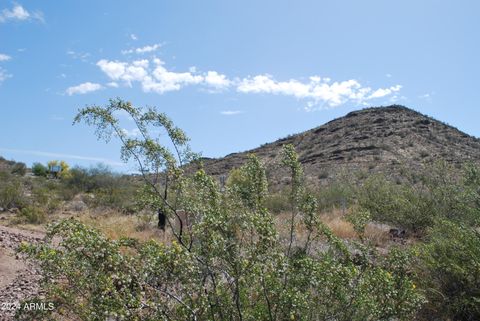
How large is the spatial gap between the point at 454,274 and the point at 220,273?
5.18m

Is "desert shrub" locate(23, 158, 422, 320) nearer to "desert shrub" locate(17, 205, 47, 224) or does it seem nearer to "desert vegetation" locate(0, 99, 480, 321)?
"desert vegetation" locate(0, 99, 480, 321)

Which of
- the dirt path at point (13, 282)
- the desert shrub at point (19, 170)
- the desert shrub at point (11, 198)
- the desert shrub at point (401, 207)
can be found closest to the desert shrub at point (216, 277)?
the dirt path at point (13, 282)

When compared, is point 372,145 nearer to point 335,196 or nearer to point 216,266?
point 335,196

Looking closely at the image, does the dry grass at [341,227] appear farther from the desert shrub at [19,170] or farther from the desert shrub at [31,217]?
the desert shrub at [19,170]

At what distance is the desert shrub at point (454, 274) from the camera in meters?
7.89

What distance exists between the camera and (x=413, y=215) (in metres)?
14.2

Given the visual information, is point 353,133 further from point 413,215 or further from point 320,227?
point 320,227

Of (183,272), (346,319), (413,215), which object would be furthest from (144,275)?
(413,215)

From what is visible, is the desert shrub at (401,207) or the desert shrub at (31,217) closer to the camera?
the desert shrub at (401,207)

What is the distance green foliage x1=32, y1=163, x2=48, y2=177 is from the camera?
40356 mm

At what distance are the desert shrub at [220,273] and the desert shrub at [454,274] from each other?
10.3 ft

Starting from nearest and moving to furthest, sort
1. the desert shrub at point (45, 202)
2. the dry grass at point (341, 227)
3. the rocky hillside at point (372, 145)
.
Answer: the dry grass at point (341, 227) < the desert shrub at point (45, 202) < the rocky hillside at point (372, 145)

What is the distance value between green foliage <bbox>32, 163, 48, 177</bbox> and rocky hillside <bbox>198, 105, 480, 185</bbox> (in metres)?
13.5

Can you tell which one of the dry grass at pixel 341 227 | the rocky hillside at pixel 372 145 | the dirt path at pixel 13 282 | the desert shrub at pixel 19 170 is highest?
the rocky hillside at pixel 372 145
